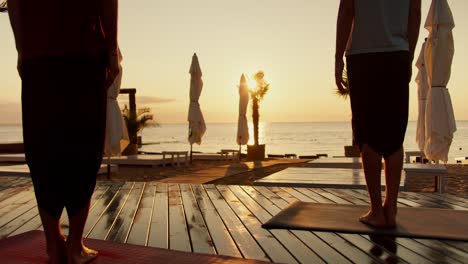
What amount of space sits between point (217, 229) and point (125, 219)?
86 centimetres

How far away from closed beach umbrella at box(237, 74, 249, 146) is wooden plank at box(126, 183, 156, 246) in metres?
10.9

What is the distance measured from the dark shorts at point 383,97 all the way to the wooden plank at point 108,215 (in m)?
1.91

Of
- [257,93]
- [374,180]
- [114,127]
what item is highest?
[257,93]

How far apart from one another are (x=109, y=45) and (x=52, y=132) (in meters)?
0.52

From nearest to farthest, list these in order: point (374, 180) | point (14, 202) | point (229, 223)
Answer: point (374, 180) < point (229, 223) < point (14, 202)

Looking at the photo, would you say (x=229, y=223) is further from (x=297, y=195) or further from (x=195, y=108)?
(x=195, y=108)

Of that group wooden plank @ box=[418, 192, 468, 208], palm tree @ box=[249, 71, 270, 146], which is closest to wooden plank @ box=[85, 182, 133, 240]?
wooden plank @ box=[418, 192, 468, 208]

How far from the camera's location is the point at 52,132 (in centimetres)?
204

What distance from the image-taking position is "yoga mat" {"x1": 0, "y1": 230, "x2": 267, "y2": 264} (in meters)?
2.32

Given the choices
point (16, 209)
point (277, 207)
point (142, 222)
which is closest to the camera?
point (142, 222)

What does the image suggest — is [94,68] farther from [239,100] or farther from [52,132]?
[239,100]

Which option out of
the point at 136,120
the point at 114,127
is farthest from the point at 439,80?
the point at 136,120

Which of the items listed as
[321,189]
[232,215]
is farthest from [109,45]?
[321,189]

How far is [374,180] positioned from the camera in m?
3.00
